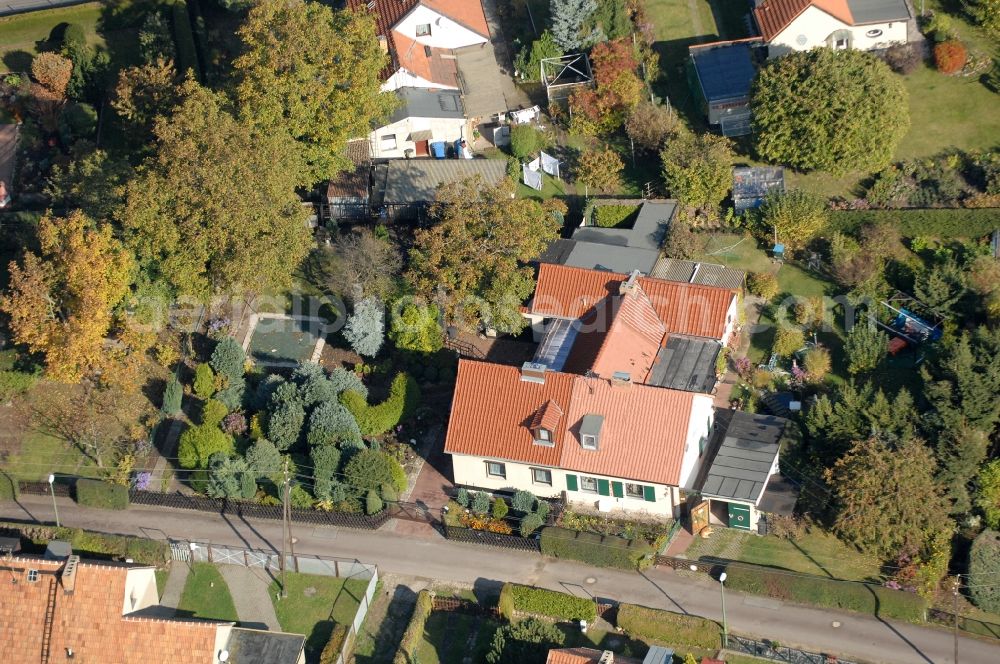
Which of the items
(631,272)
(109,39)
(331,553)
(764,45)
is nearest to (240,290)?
(331,553)

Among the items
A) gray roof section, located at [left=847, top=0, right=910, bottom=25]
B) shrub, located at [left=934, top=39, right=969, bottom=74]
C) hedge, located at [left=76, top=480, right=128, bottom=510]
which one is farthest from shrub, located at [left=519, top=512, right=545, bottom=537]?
shrub, located at [left=934, top=39, right=969, bottom=74]

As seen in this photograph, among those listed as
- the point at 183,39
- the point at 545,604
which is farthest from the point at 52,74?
the point at 545,604

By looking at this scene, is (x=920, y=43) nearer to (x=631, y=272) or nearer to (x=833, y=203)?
(x=833, y=203)

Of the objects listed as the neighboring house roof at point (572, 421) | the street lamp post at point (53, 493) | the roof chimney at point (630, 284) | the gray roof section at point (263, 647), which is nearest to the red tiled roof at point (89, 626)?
the gray roof section at point (263, 647)

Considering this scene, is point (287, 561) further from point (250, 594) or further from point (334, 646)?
point (334, 646)

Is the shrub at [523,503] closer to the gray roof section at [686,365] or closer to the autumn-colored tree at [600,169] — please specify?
the gray roof section at [686,365]
